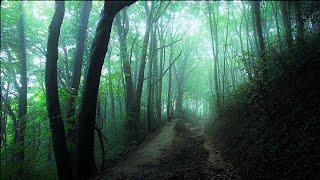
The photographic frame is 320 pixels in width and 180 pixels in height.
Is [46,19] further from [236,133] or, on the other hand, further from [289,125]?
[289,125]

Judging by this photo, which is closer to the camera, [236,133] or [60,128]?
[60,128]

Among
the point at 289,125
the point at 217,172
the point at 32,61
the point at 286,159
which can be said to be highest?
the point at 32,61

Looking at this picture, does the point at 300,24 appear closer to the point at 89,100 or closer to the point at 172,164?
the point at 172,164

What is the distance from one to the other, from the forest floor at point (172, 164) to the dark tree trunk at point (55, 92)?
4.91ft

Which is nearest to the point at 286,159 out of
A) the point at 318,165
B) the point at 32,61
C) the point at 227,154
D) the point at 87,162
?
the point at 318,165

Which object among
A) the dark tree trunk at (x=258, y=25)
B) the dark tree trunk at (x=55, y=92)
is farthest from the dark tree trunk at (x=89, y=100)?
the dark tree trunk at (x=258, y=25)

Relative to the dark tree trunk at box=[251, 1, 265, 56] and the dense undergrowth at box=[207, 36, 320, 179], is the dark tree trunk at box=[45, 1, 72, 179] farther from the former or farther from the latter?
the dark tree trunk at box=[251, 1, 265, 56]

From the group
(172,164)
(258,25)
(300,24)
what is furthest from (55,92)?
(258,25)

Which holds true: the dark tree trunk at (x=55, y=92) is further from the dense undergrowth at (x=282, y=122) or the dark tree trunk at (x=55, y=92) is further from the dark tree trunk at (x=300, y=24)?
the dark tree trunk at (x=300, y=24)

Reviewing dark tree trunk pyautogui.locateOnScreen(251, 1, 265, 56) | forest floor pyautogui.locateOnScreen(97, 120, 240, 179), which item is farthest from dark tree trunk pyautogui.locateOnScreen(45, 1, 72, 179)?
dark tree trunk pyautogui.locateOnScreen(251, 1, 265, 56)

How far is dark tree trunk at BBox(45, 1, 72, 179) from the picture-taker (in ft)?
28.2

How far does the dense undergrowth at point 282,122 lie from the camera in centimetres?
644

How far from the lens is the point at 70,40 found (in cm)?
2075

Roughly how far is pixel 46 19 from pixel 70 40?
2.14 metres
